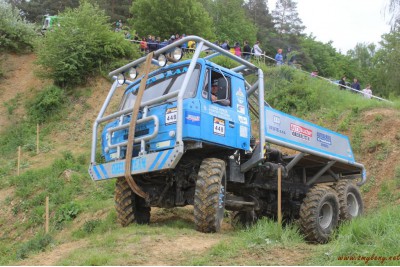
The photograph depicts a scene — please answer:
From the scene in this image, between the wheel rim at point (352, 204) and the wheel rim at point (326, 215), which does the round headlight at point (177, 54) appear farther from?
the wheel rim at point (352, 204)

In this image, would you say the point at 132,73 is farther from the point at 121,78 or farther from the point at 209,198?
the point at 209,198

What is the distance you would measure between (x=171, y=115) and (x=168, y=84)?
104 centimetres

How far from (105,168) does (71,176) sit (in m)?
7.45

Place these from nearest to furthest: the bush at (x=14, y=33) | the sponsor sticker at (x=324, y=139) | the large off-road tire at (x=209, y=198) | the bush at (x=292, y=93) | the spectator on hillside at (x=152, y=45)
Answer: the large off-road tire at (x=209, y=198) < the sponsor sticker at (x=324, y=139) < the bush at (x=292, y=93) < the spectator on hillside at (x=152, y=45) < the bush at (x=14, y=33)

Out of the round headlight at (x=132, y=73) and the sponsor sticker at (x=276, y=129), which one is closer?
the sponsor sticker at (x=276, y=129)

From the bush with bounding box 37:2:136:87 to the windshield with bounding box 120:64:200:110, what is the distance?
1560cm

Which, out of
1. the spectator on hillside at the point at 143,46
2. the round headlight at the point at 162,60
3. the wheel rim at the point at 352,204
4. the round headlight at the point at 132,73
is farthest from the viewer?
the spectator on hillside at the point at 143,46

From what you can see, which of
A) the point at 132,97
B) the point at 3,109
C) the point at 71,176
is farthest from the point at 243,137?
the point at 3,109

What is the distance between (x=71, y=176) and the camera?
15.8m

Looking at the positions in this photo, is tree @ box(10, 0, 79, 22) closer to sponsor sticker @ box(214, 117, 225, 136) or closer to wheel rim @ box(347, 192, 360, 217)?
wheel rim @ box(347, 192, 360, 217)

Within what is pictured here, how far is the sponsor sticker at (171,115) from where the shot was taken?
7.92m

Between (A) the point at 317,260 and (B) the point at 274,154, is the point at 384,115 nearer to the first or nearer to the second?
(B) the point at 274,154

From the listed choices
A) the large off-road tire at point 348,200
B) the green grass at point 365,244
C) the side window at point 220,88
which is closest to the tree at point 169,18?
the large off-road tire at point 348,200

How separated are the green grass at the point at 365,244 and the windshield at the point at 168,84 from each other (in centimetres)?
328
